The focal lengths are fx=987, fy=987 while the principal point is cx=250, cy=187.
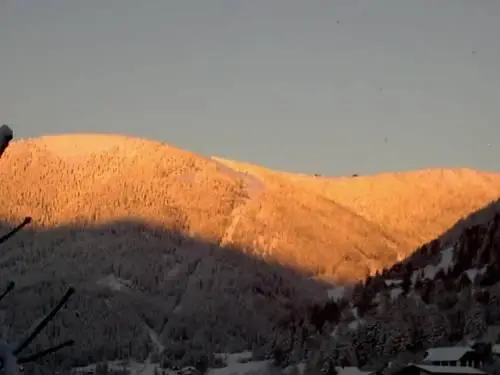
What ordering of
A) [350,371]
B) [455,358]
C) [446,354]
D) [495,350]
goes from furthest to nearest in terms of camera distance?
[350,371] < [495,350] < [446,354] < [455,358]

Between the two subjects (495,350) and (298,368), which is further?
(298,368)

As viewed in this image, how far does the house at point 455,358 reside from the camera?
2822 inches

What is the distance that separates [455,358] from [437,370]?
6.23 m

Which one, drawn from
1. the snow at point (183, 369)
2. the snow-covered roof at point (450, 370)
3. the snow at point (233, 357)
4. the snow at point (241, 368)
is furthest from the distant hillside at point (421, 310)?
the snow at point (233, 357)

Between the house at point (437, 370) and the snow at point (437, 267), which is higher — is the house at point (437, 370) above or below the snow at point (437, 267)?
below

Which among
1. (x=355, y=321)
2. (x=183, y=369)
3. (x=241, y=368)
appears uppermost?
(x=355, y=321)

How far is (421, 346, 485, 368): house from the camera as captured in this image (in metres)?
71.7

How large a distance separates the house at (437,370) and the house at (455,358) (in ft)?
9.34

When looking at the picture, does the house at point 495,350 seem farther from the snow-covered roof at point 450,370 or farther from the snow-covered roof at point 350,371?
the snow-covered roof at point 350,371

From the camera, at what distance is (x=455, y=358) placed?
235ft

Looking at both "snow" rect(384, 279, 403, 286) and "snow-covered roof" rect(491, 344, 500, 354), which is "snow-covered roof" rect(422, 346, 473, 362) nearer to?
"snow-covered roof" rect(491, 344, 500, 354)

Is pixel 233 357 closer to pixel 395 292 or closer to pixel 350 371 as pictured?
pixel 395 292

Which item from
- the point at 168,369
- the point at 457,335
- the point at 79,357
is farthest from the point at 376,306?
the point at 79,357

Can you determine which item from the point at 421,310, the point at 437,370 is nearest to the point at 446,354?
the point at 437,370
